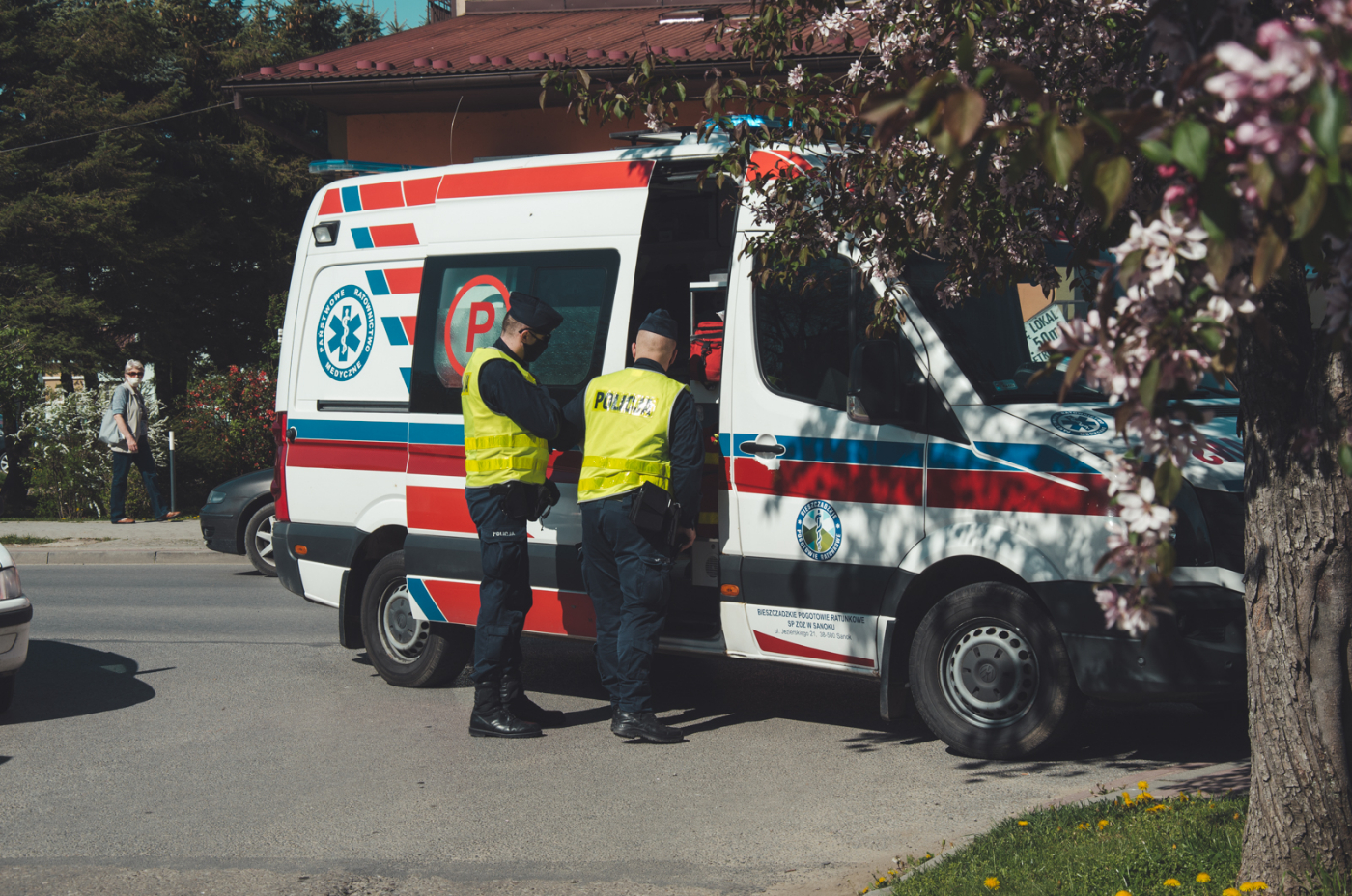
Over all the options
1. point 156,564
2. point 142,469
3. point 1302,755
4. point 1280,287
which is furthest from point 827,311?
point 142,469

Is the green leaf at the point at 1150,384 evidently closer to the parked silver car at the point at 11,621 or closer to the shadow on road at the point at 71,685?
the parked silver car at the point at 11,621

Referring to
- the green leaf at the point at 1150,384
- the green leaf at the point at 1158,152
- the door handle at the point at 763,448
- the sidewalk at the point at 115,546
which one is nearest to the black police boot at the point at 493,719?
the door handle at the point at 763,448

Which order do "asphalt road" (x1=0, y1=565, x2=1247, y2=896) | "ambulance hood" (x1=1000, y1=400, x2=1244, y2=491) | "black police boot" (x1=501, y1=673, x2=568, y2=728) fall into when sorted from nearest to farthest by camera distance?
Result: "asphalt road" (x1=0, y1=565, x2=1247, y2=896) → "ambulance hood" (x1=1000, y1=400, x2=1244, y2=491) → "black police boot" (x1=501, y1=673, x2=568, y2=728)

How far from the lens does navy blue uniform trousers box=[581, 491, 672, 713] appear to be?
5574mm

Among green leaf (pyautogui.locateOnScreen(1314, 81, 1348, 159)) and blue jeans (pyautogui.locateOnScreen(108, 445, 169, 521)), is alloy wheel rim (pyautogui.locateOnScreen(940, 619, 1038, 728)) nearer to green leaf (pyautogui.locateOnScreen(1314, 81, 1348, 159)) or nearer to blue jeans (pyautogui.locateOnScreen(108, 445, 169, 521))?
green leaf (pyautogui.locateOnScreen(1314, 81, 1348, 159))

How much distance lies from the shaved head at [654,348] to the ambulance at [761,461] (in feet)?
0.98

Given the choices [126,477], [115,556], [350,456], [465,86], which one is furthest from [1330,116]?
[126,477]

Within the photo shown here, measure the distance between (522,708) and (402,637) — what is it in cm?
119

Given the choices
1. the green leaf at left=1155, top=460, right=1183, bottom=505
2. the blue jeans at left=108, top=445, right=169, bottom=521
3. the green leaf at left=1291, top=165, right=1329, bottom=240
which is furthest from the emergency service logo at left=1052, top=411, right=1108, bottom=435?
the blue jeans at left=108, top=445, right=169, bottom=521

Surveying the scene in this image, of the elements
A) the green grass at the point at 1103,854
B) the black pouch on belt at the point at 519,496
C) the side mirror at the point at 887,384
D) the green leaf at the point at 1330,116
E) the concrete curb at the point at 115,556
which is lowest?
the concrete curb at the point at 115,556

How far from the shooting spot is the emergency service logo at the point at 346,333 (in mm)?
6836

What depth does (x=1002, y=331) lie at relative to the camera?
5.38m

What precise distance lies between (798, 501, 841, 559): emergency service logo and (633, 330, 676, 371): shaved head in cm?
92

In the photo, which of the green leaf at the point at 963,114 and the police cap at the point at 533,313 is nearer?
the green leaf at the point at 963,114
